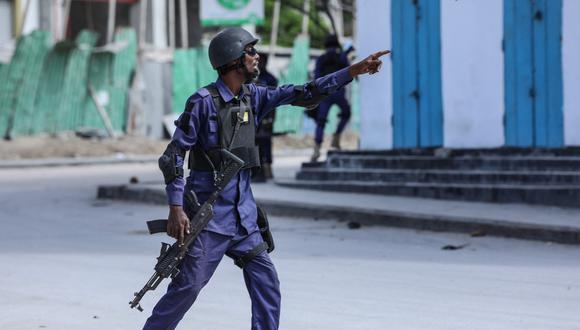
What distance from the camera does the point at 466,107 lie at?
14.5m

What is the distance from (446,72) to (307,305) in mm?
7728

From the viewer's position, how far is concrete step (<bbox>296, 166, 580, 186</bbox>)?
1292 cm

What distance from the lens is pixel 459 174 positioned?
1382 centimetres

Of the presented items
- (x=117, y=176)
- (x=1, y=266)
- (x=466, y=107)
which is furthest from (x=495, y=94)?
(x=117, y=176)

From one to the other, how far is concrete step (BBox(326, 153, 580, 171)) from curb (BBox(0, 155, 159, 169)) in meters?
10.3

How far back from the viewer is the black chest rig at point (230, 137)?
211 inches

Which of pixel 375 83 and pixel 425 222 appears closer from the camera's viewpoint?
pixel 425 222

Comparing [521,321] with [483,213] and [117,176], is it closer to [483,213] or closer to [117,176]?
[483,213]

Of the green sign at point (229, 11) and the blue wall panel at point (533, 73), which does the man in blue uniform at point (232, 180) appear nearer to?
the blue wall panel at point (533, 73)

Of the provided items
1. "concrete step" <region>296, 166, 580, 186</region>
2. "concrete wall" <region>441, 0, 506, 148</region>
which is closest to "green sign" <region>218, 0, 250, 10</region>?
"concrete step" <region>296, 166, 580, 186</region>

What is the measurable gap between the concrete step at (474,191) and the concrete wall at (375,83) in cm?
92

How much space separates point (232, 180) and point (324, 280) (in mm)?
3305

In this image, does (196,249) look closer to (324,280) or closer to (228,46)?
(228,46)

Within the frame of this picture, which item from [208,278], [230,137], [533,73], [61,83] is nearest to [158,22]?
[61,83]
